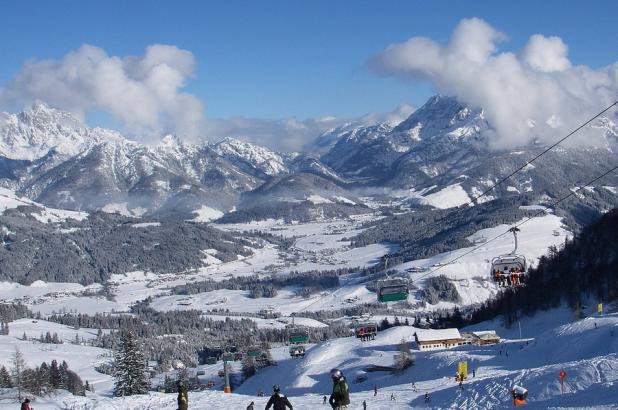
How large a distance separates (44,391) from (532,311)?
80.1 m

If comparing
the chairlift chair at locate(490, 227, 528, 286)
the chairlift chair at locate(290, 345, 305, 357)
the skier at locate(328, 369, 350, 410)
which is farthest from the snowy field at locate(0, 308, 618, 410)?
the skier at locate(328, 369, 350, 410)

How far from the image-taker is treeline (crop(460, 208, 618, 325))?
115000mm

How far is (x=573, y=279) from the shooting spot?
120562 millimetres

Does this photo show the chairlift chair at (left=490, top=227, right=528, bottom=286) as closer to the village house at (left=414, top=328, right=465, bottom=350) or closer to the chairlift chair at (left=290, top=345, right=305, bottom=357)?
the village house at (left=414, top=328, right=465, bottom=350)

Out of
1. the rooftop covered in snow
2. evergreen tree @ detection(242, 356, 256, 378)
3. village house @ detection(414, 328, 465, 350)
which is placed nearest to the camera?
village house @ detection(414, 328, 465, 350)

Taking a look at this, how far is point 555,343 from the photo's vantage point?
253 ft

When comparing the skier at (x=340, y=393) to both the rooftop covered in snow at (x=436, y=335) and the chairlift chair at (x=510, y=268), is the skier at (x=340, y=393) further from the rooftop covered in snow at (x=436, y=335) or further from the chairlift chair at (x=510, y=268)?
the rooftop covered in snow at (x=436, y=335)

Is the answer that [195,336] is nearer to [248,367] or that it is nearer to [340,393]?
[248,367]

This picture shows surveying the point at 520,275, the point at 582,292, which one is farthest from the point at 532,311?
the point at 520,275

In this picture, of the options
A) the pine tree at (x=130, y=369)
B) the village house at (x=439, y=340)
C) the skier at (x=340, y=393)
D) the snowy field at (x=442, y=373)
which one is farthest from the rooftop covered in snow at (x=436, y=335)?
the skier at (x=340, y=393)

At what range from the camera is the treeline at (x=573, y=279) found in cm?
11500

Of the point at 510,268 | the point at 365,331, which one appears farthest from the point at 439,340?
the point at 510,268

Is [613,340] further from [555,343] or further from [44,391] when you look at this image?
[44,391]

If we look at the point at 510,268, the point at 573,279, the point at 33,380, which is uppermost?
the point at 573,279
